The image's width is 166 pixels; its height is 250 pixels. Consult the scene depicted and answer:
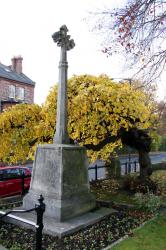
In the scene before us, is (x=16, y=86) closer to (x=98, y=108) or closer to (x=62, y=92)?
(x=98, y=108)

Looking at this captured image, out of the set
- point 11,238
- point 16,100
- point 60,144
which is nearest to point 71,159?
point 60,144

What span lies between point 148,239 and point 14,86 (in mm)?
31912

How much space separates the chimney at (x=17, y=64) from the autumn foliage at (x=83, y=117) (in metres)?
29.5

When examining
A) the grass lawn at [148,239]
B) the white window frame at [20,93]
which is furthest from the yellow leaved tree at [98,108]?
the white window frame at [20,93]

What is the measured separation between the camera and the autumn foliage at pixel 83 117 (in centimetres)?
975

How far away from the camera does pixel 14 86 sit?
3638 centimetres

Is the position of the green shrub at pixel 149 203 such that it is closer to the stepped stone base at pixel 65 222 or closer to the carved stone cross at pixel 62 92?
the stepped stone base at pixel 65 222

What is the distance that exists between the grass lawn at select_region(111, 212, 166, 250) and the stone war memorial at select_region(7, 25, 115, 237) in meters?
1.36

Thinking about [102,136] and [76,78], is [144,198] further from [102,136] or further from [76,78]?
[76,78]

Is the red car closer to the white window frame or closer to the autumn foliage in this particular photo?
the autumn foliage

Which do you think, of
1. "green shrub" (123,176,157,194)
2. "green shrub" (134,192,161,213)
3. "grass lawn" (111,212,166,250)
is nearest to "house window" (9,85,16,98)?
"green shrub" (123,176,157,194)

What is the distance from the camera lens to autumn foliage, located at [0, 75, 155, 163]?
9750 millimetres

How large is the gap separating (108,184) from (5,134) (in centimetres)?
582

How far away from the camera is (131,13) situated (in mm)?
6242
